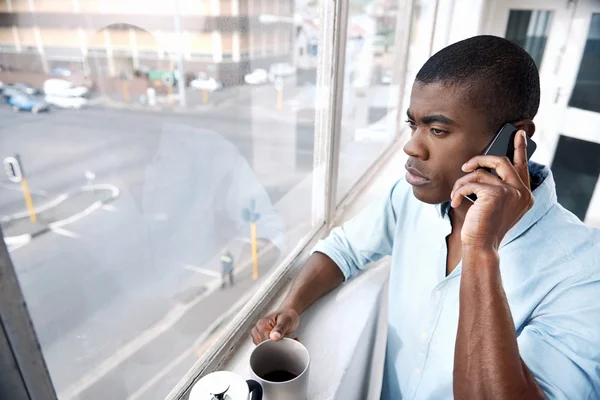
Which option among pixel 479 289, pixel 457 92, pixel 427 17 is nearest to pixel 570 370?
pixel 479 289

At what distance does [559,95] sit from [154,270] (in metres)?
2.91

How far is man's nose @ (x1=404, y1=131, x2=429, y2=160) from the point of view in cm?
72

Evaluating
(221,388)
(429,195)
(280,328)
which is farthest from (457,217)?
(221,388)

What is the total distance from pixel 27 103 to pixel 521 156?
0.86m

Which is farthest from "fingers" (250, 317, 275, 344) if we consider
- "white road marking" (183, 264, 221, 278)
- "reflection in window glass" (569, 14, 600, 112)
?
"reflection in window glass" (569, 14, 600, 112)

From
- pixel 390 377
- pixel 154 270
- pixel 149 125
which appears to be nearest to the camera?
pixel 390 377

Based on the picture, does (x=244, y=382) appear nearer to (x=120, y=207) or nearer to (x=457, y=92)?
(x=457, y=92)

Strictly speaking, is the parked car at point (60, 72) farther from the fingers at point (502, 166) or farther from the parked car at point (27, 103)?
the fingers at point (502, 166)

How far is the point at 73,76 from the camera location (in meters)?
0.78

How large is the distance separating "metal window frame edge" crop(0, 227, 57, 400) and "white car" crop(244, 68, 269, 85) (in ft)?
3.09

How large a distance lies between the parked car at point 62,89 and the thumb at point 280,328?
626 millimetres

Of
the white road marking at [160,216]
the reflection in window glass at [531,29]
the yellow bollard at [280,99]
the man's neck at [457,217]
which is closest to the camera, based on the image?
the man's neck at [457,217]

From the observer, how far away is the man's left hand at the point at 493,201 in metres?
0.59

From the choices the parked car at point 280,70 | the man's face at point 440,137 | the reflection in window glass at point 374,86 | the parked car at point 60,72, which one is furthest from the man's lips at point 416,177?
the reflection in window glass at point 374,86
